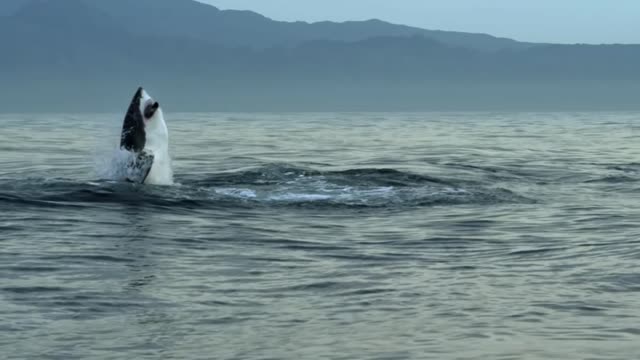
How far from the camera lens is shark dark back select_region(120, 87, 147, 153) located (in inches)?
856

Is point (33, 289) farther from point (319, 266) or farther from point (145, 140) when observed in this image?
point (145, 140)

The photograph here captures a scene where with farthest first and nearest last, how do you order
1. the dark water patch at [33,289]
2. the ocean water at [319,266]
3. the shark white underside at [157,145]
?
the shark white underside at [157,145], the dark water patch at [33,289], the ocean water at [319,266]

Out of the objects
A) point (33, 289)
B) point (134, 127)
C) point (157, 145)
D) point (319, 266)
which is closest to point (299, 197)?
point (157, 145)

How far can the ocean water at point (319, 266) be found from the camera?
10438 millimetres

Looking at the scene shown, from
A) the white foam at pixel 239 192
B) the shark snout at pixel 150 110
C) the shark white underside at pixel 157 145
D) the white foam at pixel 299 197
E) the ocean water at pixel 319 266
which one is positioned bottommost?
the white foam at pixel 239 192

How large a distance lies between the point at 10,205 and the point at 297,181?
20.8 feet

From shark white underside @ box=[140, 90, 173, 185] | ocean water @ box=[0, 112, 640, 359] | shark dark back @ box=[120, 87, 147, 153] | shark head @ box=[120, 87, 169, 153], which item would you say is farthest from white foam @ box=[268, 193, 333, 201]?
shark dark back @ box=[120, 87, 147, 153]

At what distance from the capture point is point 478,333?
34.8 feet

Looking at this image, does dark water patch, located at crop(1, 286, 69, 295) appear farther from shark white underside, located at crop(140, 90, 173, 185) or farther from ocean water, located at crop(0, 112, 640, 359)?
shark white underside, located at crop(140, 90, 173, 185)

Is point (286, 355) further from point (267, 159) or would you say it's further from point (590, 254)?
point (267, 159)

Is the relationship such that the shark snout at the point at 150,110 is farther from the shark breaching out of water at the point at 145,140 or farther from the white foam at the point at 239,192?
the white foam at the point at 239,192

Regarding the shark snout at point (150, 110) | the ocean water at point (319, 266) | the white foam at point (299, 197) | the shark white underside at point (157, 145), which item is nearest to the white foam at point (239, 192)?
the ocean water at point (319, 266)

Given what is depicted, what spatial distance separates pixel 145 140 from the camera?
2220 cm

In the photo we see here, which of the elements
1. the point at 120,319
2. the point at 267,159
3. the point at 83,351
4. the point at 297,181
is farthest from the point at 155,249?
the point at 267,159
